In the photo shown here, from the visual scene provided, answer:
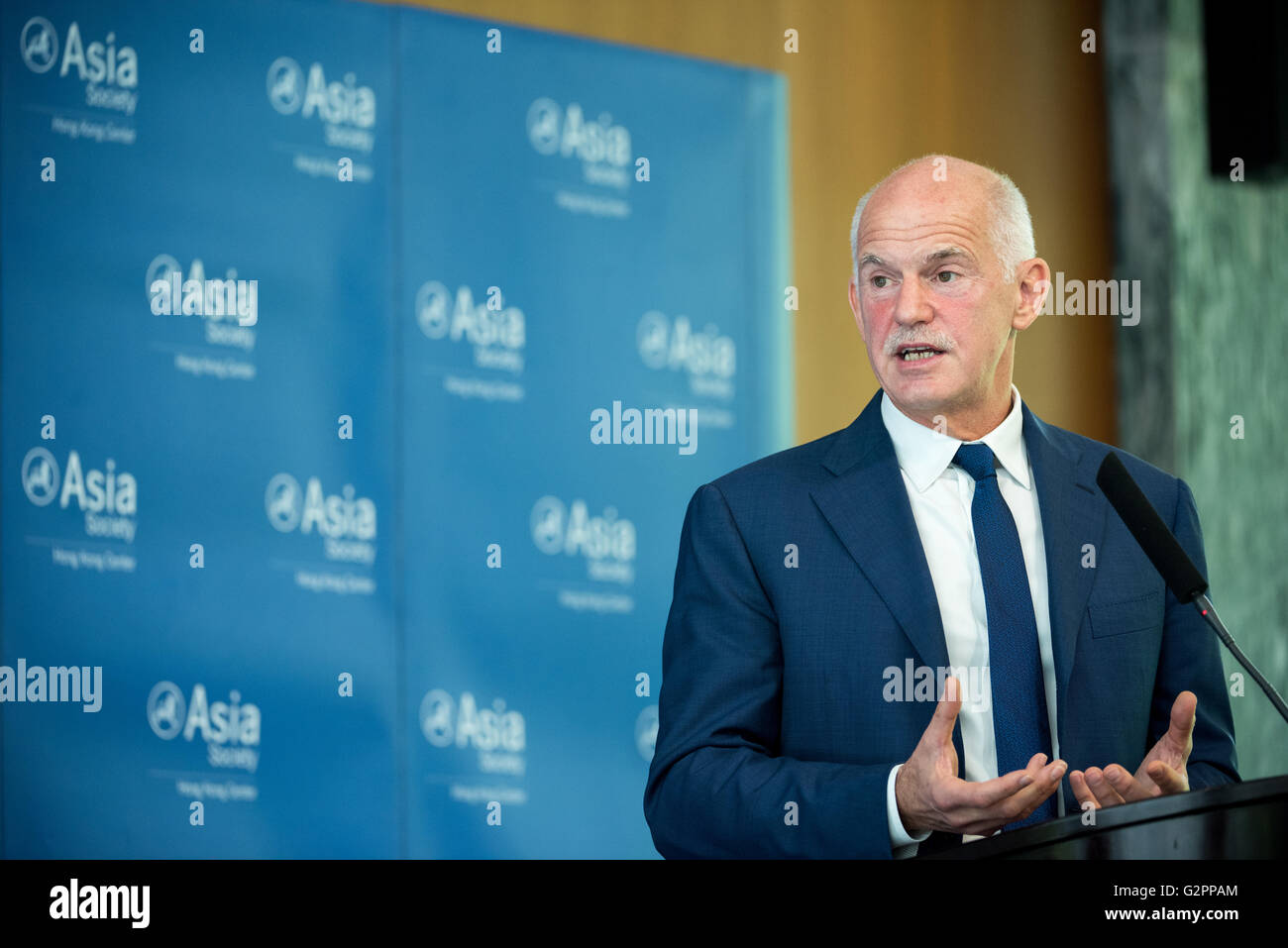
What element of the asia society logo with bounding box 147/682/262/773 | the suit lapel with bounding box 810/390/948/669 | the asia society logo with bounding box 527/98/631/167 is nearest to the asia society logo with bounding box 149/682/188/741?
the asia society logo with bounding box 147/682/262/773

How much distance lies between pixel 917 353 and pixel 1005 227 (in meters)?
0.28

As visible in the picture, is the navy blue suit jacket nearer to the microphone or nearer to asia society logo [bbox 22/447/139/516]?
the microphone

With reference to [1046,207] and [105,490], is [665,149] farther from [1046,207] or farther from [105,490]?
[105,490]

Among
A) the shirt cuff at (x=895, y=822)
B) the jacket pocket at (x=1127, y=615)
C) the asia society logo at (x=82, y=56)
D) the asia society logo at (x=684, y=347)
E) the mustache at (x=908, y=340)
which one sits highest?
the asia society logo at (x=82, y=56)

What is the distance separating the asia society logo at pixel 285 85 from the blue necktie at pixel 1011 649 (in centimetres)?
248

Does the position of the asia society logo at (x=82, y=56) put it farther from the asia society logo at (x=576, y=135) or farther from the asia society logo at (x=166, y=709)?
the asia society logo at (x=166, y=709)

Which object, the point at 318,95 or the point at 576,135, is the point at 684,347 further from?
the point at 318,95

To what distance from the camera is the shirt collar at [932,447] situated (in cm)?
214

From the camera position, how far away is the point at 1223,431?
16.8 ft

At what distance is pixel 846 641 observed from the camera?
6.64ft

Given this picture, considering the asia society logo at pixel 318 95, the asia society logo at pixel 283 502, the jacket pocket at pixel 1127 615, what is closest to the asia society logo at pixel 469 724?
the asia society logo at pixel 283 502

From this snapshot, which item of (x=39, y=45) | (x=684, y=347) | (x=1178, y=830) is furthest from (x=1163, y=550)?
(x=39, y=45)
